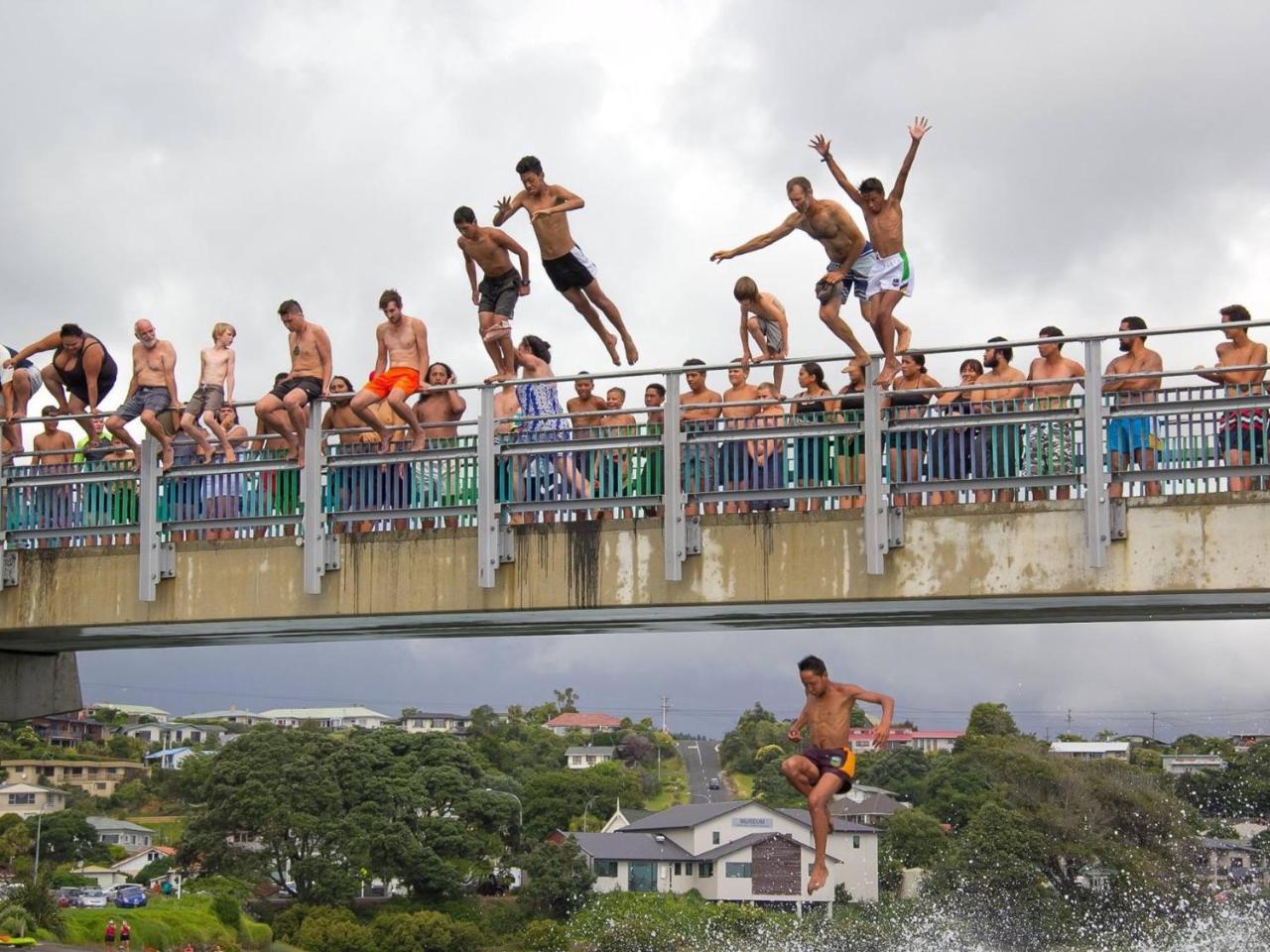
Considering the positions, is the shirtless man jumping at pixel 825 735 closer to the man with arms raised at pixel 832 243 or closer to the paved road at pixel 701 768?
the man with arms raised at pixel 832 243

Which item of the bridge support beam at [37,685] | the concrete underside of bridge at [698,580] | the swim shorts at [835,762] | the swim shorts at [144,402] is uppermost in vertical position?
the swim shorts at [144,402]

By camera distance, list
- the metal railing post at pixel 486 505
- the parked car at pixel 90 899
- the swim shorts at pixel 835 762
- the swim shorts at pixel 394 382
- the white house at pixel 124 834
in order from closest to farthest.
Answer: the swim shorts at pixel 835 762, the metal railing post at pixel 486 505, the swim shorts at pixel 394 382, the parked car at pixel 90 899, the white house at pixel 124 834

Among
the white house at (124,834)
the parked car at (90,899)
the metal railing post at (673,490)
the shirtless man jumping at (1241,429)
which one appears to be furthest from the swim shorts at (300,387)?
the white house at (124,834)

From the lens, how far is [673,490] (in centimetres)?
1455

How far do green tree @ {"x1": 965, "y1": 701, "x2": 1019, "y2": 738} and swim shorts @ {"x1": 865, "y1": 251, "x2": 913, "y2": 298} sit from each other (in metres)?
100

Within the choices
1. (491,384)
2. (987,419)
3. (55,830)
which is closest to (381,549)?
(491,384)

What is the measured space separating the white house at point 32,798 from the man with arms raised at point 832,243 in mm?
115667

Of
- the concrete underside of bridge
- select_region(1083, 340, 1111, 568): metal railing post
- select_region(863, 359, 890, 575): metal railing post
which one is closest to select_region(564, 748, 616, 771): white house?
the concrete underside of bridge

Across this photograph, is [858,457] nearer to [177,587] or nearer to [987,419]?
[987,419]

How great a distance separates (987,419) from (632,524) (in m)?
3.03

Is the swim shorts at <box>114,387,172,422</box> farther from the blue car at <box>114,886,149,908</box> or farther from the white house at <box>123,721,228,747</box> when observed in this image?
the white house at <box>123,721,228,747</box>

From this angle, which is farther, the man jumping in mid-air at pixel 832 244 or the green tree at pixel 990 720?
the green tree at pixel 990 720

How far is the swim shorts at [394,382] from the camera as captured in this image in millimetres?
16016

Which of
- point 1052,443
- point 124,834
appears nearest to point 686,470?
point 1052,443
